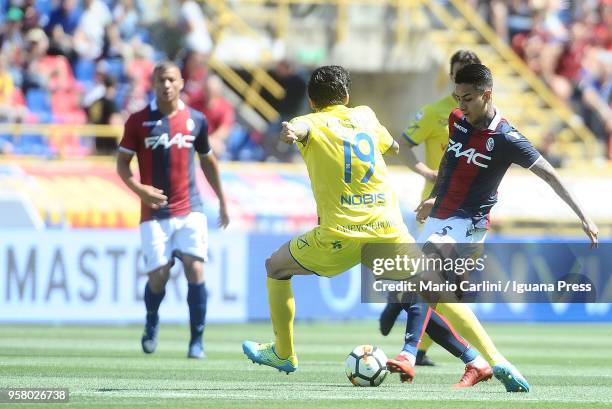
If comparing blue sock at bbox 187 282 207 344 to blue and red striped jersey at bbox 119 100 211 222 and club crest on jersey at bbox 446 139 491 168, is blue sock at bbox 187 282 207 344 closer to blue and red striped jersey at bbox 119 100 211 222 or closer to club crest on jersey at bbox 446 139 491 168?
blue and red striped jersey at bbox 119 100 211 222

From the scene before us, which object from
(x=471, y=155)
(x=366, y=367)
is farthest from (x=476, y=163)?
(x=366, y=367)

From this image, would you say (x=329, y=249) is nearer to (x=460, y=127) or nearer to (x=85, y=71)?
→ (x=460, y=127)

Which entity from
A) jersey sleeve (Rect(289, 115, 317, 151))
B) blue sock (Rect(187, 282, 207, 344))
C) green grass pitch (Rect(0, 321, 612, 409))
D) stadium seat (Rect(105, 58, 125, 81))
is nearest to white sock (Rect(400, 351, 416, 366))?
green grass pitch (Rect(0, 321, 612, 409))

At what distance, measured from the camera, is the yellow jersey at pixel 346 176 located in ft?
28.0

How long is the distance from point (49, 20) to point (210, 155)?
31.8 feet

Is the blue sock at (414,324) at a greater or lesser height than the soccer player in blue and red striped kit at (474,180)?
lesser

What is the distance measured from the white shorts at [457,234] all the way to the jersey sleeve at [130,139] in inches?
130

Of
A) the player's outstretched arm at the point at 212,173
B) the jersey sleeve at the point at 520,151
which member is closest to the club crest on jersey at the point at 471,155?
the jersey sleeve at the point at 520,151

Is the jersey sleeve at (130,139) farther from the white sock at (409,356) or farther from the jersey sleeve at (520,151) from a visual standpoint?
the jersey sleeve at (520,151)

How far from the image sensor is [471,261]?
356 inches

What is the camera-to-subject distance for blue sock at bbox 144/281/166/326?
11.5 m

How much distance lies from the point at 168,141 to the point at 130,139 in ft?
1.07

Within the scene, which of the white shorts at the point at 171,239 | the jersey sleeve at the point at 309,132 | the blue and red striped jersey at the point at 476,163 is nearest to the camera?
the jersey sleeve at the point at 309,132

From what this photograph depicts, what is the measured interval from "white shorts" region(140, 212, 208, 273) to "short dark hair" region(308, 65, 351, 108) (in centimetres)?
312
